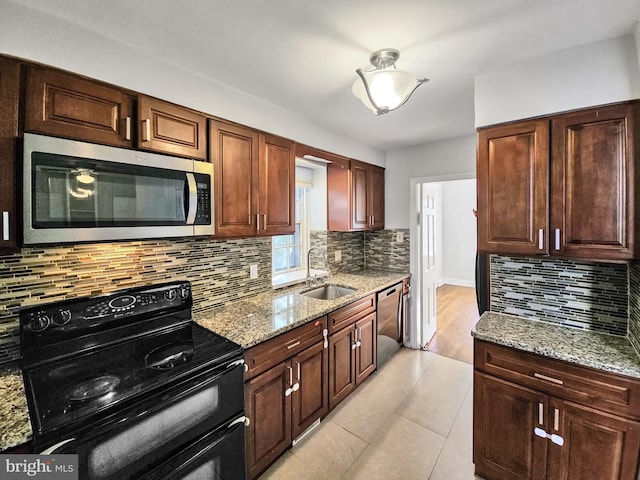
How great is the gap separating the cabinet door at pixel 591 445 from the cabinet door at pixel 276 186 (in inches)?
77.4

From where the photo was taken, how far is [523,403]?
5.10 feet

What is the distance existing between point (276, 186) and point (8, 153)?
142 centimetres

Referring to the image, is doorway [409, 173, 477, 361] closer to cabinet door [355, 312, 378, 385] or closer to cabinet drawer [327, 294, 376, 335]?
cabinet door [355, 312, 378, 385]

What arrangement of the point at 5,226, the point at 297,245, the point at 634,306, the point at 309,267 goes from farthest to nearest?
the point at 297,245 → the point at 309,267 → the point at 634,306 → the point at 5,226

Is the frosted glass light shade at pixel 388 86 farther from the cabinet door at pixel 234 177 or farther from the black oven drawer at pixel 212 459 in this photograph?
the black oven drawer at pixel 212 459

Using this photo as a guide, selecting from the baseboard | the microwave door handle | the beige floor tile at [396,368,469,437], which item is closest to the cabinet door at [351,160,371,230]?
the beige floor tile at [396,368,469,437]

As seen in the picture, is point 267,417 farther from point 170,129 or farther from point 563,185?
point 563,185

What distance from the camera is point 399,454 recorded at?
193 centimetres

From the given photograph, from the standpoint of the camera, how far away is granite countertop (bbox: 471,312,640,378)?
1369 mm

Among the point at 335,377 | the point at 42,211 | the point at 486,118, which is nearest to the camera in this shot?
the point at 42,211

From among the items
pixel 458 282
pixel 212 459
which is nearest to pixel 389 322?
pixel 212 459

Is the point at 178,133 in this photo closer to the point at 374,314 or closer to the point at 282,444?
the point at 282,444

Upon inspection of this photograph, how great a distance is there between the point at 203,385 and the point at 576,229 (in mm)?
2097

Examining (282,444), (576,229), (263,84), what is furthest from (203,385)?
(576,229)
